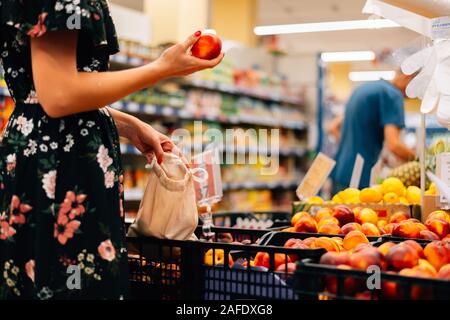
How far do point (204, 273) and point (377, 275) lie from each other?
1.59 ft

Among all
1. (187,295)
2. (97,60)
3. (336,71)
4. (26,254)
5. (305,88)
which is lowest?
(187,295)

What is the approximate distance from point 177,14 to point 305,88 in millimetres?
3035

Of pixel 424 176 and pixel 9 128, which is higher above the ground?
pixel 9 128

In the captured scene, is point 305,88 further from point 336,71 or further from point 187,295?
point 336,71

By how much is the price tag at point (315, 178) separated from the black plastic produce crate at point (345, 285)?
1.53 meters

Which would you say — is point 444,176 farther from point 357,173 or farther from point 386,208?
point 357,173

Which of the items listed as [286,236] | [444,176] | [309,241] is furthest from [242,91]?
[309,241]

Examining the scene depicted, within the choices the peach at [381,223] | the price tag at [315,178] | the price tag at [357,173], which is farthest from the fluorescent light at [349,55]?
the peach at [381,223]

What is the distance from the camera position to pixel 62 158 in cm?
137

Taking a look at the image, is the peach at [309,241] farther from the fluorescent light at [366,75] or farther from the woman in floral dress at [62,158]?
the fluorescent light at [366,75]

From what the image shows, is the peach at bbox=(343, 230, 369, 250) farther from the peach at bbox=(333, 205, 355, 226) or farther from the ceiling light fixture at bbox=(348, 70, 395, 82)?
the ceiling light fixture at bbox=(348, 70, 395, 82)

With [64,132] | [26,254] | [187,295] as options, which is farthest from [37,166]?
[187,295]

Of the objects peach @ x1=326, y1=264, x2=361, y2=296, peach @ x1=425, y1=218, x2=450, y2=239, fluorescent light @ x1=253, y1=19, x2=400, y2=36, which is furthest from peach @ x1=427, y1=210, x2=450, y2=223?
fluorescent light @ x1=253, y1=19, x2=400, y2=36
